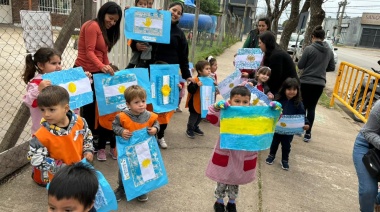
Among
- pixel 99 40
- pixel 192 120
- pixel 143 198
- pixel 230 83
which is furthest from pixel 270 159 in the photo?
pixel 99 40

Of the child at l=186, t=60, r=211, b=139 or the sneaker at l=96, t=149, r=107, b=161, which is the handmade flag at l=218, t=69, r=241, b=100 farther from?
the sneaker at l=96, t=149, r=107, b=161

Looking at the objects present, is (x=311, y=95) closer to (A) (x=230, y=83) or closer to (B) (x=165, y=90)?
(A) (x=230, y=83)

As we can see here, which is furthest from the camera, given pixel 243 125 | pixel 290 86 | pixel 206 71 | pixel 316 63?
pixel 316 63

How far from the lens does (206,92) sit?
14.8ft

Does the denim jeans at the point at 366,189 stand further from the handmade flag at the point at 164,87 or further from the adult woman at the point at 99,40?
the adult woman at the point at 99,40

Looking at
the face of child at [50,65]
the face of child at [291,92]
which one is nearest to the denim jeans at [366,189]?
the face of child at [291,92]

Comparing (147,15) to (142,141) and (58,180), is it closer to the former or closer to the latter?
(142,141)

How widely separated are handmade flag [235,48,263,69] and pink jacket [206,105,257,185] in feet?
Answer: 6.99

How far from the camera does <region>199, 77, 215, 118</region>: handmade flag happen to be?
14.6 ft

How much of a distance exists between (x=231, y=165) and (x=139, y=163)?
79 cm

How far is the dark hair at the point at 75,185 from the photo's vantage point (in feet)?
4.55

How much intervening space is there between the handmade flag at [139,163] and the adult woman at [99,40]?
916 millimetres

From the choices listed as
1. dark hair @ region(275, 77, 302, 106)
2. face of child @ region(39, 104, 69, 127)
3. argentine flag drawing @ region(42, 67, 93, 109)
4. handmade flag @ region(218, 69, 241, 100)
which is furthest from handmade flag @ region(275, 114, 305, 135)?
face of child @ region(39, 104, 69, 127)

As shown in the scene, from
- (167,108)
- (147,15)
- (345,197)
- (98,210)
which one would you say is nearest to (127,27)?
(147,15)
